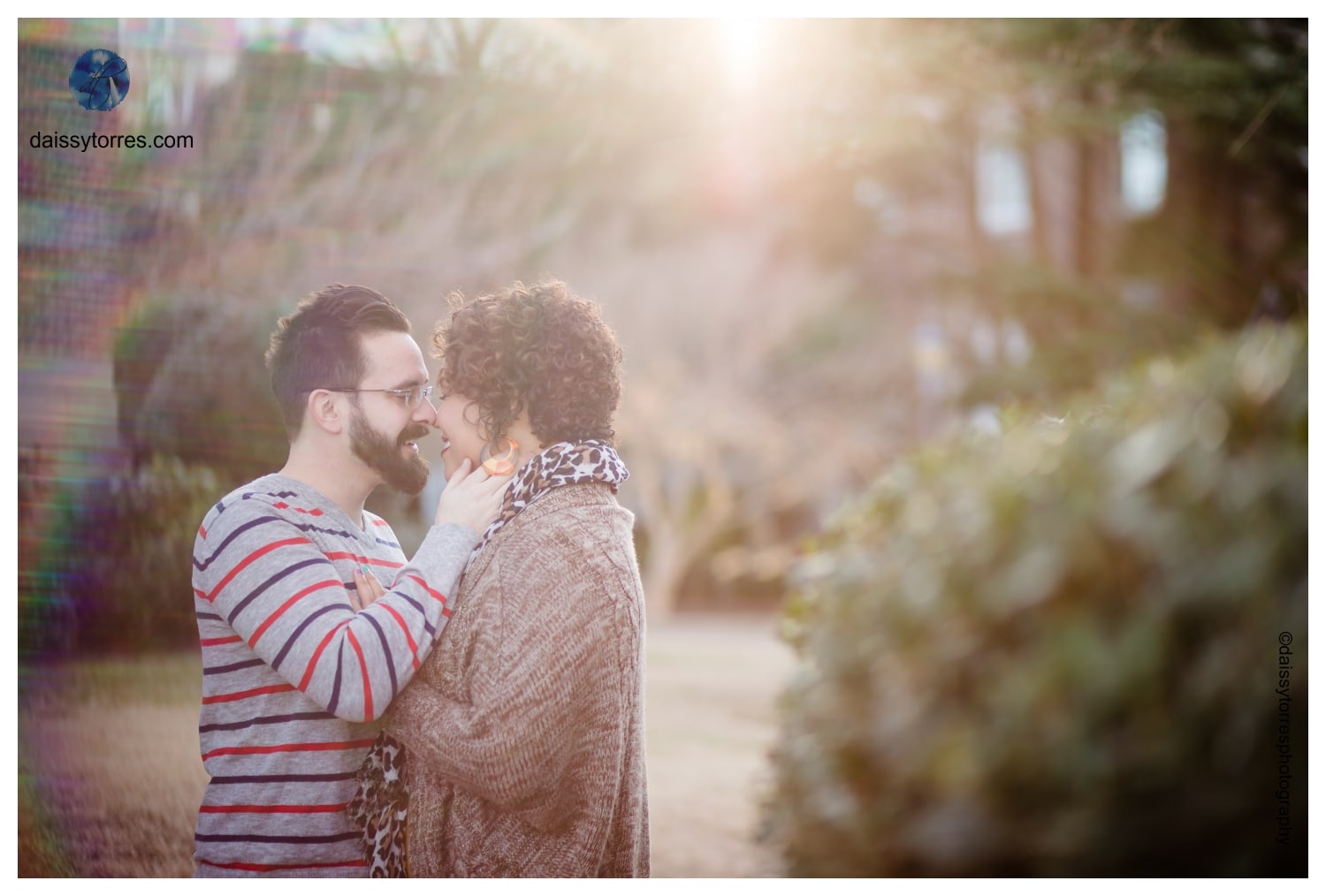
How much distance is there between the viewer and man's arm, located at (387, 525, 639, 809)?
1980 millimetres

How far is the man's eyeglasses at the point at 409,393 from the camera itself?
2.33 metres

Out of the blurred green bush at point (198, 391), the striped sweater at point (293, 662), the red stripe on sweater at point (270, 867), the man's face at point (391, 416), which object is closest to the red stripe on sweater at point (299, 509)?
the striped sweater at point (293, 662)

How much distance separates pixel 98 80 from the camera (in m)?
3.08

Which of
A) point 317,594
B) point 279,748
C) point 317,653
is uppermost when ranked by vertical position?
point 317,594

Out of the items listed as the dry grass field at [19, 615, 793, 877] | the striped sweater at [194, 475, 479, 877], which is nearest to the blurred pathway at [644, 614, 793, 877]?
the dry grass field at [19, 615, 793, 877]

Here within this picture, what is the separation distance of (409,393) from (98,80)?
1.73 m

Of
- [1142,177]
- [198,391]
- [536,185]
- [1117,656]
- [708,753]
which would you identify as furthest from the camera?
[1142,177]

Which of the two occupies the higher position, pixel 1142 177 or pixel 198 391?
pixel 1142 177

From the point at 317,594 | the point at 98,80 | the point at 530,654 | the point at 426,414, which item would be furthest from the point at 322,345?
the point at 98,80

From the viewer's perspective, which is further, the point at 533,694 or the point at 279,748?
the point at 279,748

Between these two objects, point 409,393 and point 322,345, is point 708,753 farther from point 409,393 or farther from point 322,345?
point 322,345

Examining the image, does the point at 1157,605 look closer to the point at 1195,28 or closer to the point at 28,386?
the point at 28,386

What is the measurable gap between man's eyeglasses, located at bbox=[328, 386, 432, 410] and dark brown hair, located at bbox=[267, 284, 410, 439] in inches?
1.4
